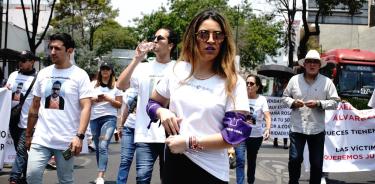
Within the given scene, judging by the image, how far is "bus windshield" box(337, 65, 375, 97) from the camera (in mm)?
23000

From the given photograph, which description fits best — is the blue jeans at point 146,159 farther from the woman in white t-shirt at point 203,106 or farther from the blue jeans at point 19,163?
the blue jeans at point 19,163

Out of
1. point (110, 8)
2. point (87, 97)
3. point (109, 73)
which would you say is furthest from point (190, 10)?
point (87, 97)

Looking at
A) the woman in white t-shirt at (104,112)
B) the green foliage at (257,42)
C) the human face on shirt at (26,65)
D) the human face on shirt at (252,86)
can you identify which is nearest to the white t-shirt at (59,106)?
the human face on shirt at (26,65)

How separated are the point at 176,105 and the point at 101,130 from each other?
19.5 ft

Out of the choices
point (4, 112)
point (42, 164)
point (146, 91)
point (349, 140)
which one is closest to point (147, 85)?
point (146, 91)

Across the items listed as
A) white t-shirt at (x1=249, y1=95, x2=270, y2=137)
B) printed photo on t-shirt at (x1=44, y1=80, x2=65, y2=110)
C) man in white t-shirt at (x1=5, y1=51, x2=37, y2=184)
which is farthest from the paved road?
Answer: printed photo on t-shirt at (x1=44, y1=80, x2=65, y2=110)

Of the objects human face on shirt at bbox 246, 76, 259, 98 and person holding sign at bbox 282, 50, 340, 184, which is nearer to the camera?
person holding sign at bbox 282, 50, 340, 184

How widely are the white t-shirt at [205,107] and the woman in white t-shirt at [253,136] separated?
470 centimetres

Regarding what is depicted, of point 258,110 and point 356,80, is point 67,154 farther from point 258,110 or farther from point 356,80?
point 356,80

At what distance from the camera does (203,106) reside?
3.47m

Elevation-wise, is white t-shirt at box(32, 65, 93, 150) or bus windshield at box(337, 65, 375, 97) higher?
bus windshield at box(337, 65, 375, 97)

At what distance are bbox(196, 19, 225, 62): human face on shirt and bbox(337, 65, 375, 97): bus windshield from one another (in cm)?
2004

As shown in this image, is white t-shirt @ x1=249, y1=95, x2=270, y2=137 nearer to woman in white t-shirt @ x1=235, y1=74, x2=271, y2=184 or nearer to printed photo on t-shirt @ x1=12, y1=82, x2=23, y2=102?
woman in white t-shirt @ x1=235, y1=74, x2=271, y2=184

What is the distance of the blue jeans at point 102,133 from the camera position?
8.81 meters
